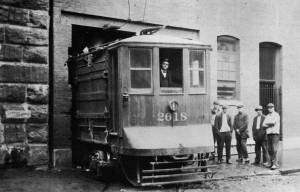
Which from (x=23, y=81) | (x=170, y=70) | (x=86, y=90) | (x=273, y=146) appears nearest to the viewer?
(x=170, y=70)

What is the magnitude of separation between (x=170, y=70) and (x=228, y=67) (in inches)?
Answer: 279

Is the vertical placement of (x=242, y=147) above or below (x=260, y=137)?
below

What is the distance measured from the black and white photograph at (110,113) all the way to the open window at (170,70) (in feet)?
0.08

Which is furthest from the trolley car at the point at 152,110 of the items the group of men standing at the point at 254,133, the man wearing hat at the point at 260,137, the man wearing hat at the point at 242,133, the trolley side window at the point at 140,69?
the man wearing hat at the point at 242,133

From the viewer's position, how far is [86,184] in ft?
32.4

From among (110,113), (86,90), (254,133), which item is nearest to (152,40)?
(110,113)

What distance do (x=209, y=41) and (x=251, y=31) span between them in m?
2.18

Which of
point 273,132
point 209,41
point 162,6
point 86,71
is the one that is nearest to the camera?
point 86,71

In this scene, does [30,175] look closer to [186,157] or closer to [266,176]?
[186,157]

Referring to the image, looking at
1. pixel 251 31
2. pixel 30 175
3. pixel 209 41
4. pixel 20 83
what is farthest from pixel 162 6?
pixel 30 175

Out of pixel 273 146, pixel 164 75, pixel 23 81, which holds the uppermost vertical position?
pixel 164 75

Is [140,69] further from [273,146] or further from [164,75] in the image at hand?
[273,146]

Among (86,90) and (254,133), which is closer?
(86,90)

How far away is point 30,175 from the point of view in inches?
399
